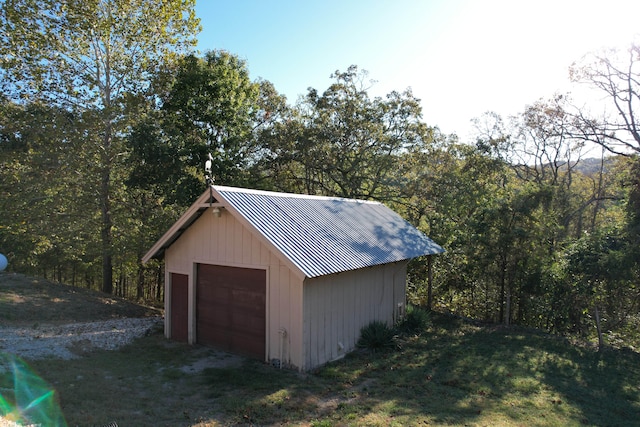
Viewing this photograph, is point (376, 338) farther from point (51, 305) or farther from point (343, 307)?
point (51, 305)

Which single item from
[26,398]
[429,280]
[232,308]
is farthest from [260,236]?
[429,280]

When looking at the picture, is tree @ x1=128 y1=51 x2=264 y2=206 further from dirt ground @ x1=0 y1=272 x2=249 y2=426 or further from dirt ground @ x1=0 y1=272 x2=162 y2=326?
dirt ground @ x1=0 y1=272 x2=249 y2=426

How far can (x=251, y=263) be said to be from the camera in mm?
9953

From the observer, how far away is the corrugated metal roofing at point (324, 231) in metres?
9.40

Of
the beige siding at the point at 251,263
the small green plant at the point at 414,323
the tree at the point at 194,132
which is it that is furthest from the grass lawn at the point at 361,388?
the tree at the point at 194,132

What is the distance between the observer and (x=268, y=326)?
970 cm

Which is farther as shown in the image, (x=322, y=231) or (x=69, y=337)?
(x=69, y=337)

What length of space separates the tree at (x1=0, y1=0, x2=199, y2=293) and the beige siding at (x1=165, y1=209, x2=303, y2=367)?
31.6 feet

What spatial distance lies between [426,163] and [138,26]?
49.8 feet

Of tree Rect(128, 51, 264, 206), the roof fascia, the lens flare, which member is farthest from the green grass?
tree Rect(128, 51, 264, 206)

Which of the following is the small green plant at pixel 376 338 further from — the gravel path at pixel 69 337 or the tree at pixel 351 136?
the tree at pixel 351 136

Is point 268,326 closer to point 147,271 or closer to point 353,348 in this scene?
point 353,348

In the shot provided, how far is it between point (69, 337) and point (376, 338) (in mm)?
8108

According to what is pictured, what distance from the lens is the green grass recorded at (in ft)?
22.3
